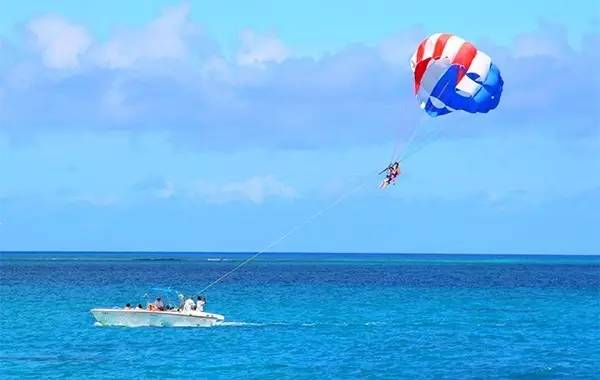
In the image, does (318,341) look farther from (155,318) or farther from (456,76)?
(456,76)

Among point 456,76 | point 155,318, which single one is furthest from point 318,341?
point 456,76

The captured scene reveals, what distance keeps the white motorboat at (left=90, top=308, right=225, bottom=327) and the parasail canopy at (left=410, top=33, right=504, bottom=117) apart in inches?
774

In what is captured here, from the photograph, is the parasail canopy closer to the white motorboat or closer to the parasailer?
the parasailer

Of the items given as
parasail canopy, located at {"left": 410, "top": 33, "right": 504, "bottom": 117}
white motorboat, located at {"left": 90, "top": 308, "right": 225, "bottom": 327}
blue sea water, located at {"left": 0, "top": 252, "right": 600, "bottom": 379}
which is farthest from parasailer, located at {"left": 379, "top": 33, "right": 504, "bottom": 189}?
white motorboat, located at {"left": 90, "top": 308, "right": 225, "bottom": 327}

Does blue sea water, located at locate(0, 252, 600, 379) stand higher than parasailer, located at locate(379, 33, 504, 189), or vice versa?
parasailer, located at locate(379, 33, 504, 189)

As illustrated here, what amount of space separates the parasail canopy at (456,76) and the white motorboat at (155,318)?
19.7 m

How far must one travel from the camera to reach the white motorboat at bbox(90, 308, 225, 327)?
50344mm

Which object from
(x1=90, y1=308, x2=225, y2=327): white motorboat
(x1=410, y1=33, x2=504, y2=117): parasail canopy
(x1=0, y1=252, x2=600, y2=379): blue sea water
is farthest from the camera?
(x1=90, y1=308, x2=225, y2=327): white motorboat

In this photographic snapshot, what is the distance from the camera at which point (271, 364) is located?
39625mm

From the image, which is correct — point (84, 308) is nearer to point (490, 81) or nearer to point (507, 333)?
point (507, 333)

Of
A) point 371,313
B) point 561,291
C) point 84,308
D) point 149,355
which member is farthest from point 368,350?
point 561,291

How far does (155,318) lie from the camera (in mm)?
50719

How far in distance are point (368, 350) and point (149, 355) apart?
946 cm

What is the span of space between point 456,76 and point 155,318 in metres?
22.7
